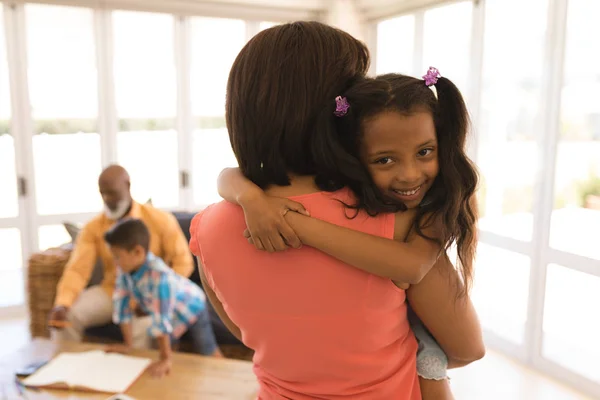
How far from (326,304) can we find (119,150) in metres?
3.70

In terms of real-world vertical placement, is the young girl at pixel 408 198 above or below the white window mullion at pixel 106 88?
below

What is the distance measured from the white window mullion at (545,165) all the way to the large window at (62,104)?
3056 mm

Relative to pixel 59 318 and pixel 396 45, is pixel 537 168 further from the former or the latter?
pixel 59 318

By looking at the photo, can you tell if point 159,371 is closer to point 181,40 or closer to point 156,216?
point 156,216

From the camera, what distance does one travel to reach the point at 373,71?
4.46 m

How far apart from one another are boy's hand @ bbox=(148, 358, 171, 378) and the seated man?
0.62m

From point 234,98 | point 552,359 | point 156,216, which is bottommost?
point 552,359

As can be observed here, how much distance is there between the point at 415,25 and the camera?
3.96 metres

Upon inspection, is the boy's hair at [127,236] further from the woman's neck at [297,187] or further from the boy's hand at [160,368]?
the woman's neck at [297,187]

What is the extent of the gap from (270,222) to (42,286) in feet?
7.86

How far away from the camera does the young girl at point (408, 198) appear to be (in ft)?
2.23

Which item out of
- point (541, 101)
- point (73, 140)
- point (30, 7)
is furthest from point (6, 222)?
point (541, 101)

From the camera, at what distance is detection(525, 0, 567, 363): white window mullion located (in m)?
2.90

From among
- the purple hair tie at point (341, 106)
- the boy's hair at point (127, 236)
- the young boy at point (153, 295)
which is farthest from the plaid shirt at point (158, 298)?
the purple hair tie at point (341, 106)
